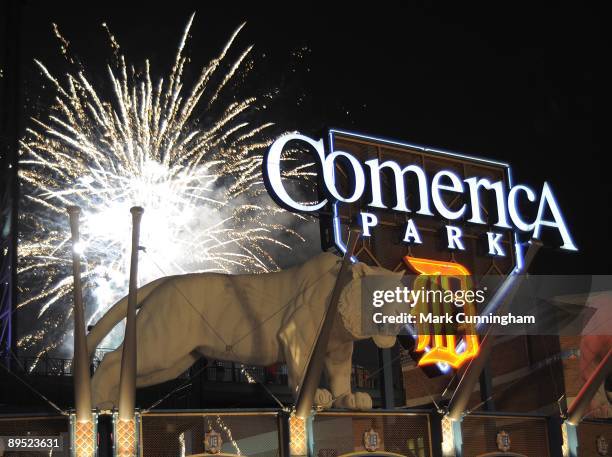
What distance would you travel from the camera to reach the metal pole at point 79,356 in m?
13.0

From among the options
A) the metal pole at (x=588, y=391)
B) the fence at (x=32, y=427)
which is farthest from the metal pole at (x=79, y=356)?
the metal pole at (x=588, y=391)

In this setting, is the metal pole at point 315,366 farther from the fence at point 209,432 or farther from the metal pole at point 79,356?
the metal pole at point 79,356

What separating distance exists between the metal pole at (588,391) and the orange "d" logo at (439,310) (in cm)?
224

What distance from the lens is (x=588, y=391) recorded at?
1689 cm

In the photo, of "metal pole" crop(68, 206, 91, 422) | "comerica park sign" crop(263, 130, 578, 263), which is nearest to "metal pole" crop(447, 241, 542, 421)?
"comerica park sign" crop(263, 130, 578, 263)

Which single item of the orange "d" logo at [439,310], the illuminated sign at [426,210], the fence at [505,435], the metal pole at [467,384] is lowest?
the fence at [505,435]

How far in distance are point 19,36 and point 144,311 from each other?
67.9 ft

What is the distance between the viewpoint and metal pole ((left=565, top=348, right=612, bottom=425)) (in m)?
16.9

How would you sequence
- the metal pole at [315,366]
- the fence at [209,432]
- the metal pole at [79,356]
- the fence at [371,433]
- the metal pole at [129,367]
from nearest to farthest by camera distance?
the metal pole at [79,356]
the metal pole at [129,367]
the fence at [209,432]
the metal pole at [315,366]
the fence at [371,433]

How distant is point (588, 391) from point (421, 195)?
599 centimetres

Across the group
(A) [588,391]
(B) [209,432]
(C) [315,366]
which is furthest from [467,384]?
(B) [209,432]

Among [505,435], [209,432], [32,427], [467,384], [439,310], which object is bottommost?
[505,435]

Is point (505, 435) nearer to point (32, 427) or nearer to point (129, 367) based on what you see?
point (129, 367)

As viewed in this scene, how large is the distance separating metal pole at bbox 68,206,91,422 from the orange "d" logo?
761 cm
